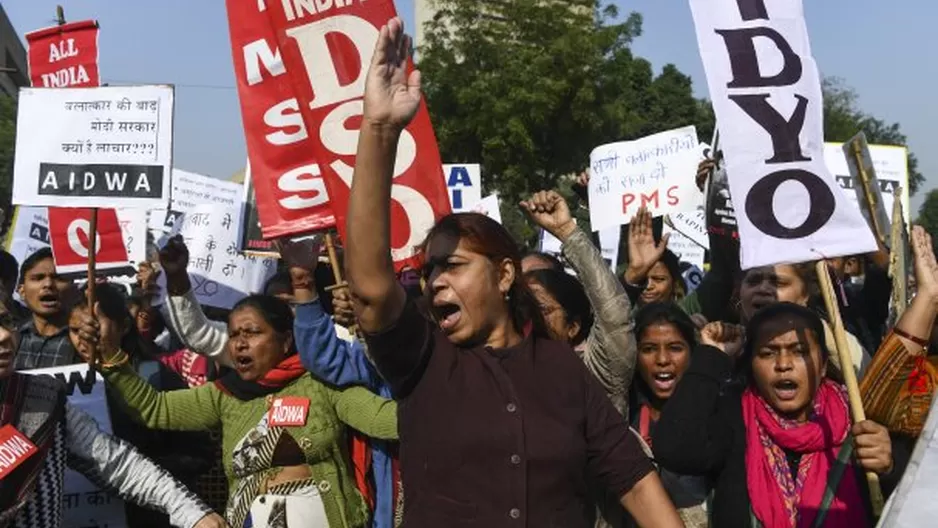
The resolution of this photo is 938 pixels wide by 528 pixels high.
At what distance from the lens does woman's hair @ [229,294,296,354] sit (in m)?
4.59

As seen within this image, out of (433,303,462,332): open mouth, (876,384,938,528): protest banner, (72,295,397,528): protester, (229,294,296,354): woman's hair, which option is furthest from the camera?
(229,294,296,354): woman's hair

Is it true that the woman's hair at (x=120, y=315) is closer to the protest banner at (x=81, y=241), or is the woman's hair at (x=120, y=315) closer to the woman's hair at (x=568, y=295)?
the protest banner at (x=81, y=241)

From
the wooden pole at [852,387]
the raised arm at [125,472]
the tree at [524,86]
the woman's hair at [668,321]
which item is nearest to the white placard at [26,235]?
the raised arm at [125,472]

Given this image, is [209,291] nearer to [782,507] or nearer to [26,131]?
[26,131]

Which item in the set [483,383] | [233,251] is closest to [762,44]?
[483,383]

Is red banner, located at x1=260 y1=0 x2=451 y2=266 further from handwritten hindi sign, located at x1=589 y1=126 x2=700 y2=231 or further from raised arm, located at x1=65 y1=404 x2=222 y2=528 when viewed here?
handwritten hindi sign, located at x1=589 y1=126 x2=700 y2=231

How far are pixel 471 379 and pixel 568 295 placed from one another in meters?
1.59

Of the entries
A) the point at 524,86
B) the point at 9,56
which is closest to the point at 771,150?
the point at 524,86

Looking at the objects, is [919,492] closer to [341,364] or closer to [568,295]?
[568,295]

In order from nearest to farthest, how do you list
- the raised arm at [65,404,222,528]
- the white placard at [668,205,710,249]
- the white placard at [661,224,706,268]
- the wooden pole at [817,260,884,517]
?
1. the wooden pole at [817,260,884,517]
2. the raised arm at [65,404,222,528]
3. the white placard at [668,205,710,249]
4. the white placard at [661,224,706,268]

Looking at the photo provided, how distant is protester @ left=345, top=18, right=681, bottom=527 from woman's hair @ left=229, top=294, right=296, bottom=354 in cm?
192

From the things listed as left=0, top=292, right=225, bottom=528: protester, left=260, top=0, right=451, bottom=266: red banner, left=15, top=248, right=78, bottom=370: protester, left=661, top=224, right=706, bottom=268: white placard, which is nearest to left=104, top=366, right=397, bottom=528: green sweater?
left=0, top=292, right=225, bottom=528: protester

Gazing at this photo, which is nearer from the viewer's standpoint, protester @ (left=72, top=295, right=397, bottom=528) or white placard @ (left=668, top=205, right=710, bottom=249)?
protester @ (left=72, top=295, right=397, bottom=528)

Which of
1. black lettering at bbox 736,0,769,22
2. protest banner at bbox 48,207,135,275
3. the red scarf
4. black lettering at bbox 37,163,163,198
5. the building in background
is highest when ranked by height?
the building in background
